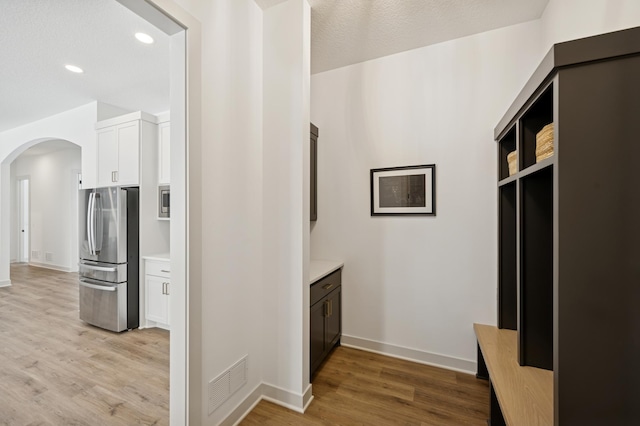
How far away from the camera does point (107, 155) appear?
11.6ft

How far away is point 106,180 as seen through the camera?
359 centimetres

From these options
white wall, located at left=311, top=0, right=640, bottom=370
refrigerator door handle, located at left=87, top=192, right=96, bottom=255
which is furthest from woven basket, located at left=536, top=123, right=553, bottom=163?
refrigerator door handle, located at left=87, top=192, right=96, bottom=255

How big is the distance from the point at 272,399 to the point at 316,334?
21.6 inches

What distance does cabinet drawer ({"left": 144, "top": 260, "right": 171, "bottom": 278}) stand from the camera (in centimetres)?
317

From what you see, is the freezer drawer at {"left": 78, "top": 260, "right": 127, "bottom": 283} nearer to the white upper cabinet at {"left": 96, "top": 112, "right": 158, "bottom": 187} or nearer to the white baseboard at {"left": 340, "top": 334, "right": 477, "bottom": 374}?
the white upper cabinet at {"left": 96, "top": 112, "right": 158, "bottom": 187}

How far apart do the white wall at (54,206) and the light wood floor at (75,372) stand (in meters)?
3.21

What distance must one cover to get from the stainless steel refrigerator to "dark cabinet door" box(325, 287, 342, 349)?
8.28ft

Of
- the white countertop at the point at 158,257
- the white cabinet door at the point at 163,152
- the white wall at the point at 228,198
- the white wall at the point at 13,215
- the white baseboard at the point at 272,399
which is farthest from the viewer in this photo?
the white wall at the point at 13,215

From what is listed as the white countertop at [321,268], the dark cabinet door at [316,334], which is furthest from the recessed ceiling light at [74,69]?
the dark cabinet door at [316,334]

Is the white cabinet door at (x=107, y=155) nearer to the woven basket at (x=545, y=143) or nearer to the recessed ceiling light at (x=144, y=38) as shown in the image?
the recessed ceiling light at (x=144, y=38)

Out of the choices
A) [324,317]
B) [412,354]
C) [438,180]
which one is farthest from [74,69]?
[412,354]

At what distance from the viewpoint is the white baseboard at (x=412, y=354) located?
7.69 ft

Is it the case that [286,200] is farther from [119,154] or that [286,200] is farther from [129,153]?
[119,154]

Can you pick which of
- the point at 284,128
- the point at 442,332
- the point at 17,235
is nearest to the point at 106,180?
the point at 284,128
